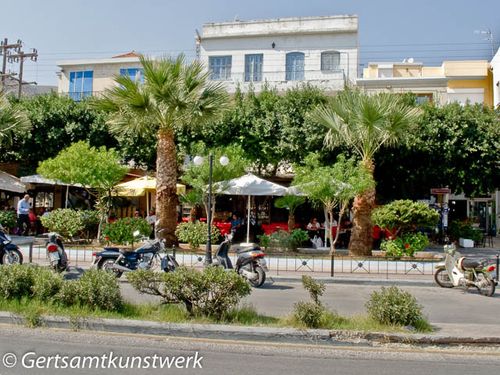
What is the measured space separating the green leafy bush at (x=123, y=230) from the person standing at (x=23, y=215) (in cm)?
596

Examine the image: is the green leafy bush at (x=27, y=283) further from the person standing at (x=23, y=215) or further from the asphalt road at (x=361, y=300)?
the person standing at (x=23, y=215)

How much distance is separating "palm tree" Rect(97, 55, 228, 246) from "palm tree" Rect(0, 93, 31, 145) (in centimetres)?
690

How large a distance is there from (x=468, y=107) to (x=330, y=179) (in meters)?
11.1

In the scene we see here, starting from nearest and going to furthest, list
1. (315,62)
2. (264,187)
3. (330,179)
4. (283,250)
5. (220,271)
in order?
1. (220,271)
2. (330,179)
3. (283,250)
4. (264,187)
5. (315,62)

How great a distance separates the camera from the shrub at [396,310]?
22.8 feet

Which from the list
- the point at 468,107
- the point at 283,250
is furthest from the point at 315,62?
the point at 283,250

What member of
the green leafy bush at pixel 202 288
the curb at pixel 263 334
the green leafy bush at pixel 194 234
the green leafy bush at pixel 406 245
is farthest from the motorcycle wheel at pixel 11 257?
the green leafy bush at pixel 406 245

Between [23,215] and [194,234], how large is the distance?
8701mm

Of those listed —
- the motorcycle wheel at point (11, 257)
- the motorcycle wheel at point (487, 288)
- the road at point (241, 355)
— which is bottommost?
the road at point (241, 355)

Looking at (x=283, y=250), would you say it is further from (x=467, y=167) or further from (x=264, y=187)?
(x=467, y=167)

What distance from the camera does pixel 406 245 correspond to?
52.7 ft

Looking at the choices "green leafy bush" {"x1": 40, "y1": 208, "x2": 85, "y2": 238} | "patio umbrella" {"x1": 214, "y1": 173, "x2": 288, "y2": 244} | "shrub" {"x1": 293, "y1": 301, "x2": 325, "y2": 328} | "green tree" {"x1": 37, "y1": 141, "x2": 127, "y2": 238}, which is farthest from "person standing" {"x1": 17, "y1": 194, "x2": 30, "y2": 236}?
"shrub" {"x1": 293, "y1": 301, "x2": 325, "y2": 328}

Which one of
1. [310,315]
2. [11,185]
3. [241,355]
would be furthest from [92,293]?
[11,185]

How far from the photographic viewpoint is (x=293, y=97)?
80.9ft
